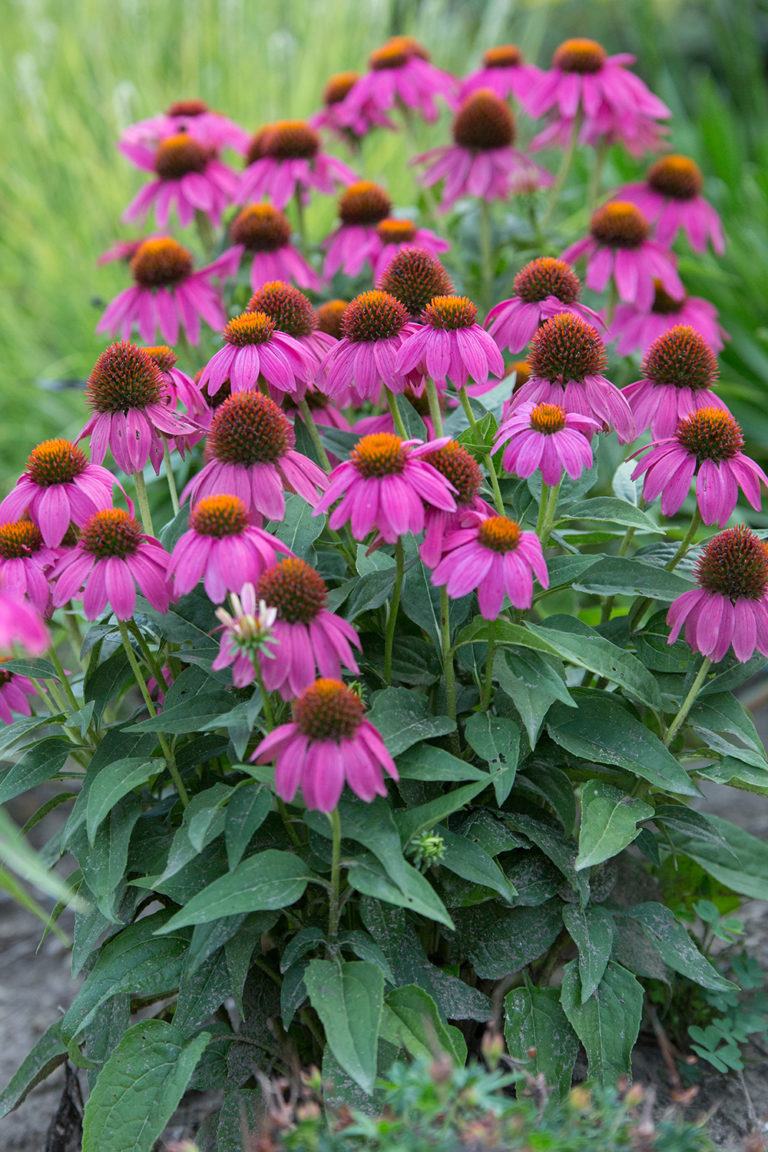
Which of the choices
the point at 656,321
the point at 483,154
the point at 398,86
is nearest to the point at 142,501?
the point at 656,321

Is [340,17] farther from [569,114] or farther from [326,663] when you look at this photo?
[326,663]

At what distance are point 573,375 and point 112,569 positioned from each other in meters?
0.60

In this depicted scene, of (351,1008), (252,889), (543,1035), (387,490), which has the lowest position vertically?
(543,1035)

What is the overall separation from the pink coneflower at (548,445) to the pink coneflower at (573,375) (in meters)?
0.08

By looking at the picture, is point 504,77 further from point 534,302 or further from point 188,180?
point 534,302

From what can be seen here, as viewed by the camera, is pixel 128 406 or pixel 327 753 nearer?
pixel 327 753

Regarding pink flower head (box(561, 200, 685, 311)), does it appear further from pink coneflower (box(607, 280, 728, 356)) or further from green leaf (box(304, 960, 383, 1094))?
green leaf (box(304, 960, 383, 1094))

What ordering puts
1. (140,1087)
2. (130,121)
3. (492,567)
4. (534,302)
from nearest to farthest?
(492,567) → (140,1087) → (534,302) → (130,121)

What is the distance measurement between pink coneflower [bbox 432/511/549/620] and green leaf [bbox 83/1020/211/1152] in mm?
593

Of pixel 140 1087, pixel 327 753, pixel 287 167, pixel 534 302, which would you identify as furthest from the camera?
pixel 287 167

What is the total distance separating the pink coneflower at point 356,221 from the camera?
85.4 inches

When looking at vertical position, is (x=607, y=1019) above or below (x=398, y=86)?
below

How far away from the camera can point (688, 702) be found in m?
1.31

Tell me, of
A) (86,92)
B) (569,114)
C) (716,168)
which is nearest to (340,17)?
(86,92)
